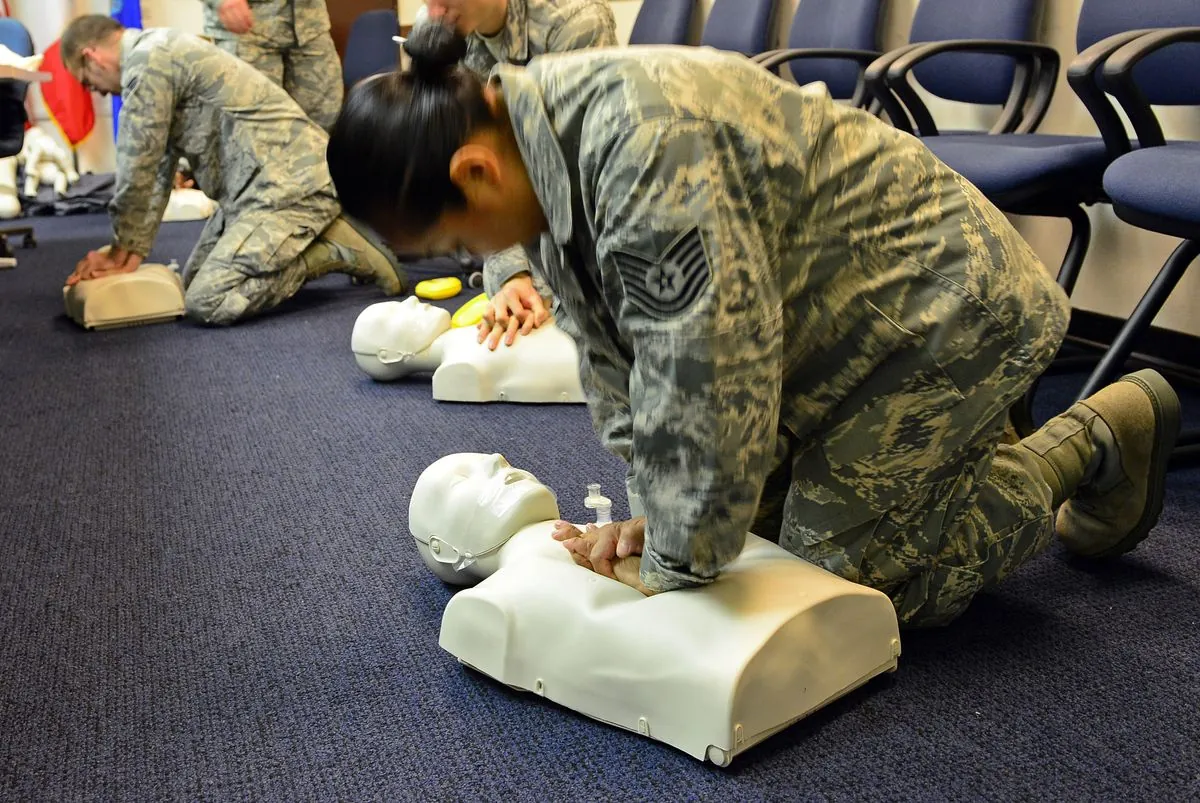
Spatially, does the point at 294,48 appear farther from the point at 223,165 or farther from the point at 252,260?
the point at 252,260

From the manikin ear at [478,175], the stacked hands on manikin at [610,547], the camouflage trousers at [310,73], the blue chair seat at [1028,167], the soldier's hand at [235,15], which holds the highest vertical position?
the manikin ear at [478,175]

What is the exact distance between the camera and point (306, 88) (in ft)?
13.4

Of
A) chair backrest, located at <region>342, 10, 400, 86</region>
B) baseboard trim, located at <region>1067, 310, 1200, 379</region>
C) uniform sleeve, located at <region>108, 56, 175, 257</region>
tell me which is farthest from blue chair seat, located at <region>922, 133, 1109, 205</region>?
chair backrest, located at <region>342, 10, 400, 86</region>

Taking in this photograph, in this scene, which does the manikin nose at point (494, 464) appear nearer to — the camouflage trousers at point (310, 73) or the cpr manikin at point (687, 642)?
the cpr manikin at point (687, 642)

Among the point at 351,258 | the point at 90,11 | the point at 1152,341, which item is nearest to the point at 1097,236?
the point at 1152,341

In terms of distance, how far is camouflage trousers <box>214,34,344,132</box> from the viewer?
156 inches

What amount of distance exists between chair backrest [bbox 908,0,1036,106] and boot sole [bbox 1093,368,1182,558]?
1.22 m

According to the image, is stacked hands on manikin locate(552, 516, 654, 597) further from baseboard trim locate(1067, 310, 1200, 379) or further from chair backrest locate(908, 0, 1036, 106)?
chair backrest locate(908, 0, 1036, 106)

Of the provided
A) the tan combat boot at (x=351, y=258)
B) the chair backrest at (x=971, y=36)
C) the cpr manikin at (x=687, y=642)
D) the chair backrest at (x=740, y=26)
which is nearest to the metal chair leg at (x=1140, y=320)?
the chair backrest at (x=971, y=36)

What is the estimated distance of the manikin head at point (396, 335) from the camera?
7.40 feet

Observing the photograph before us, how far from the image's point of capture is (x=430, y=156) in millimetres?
925

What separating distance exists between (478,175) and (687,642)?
1.62 feet

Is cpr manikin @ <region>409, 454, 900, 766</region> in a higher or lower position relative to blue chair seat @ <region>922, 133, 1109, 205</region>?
lower

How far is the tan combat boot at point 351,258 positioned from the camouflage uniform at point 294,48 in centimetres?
98
